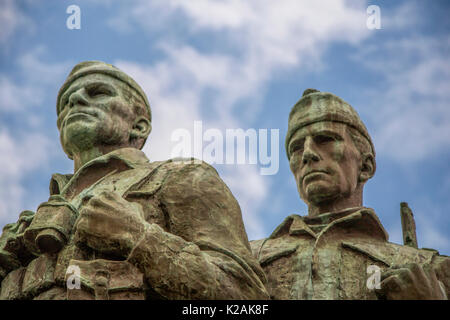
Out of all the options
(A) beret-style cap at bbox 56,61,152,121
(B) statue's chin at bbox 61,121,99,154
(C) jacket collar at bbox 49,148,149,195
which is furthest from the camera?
(A) beret-style cap at bbox 56,61,152,121

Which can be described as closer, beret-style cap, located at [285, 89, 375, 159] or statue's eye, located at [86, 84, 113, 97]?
statue's eye, located at [86, 84, 113, 97]

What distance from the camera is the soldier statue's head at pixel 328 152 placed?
31.9ft

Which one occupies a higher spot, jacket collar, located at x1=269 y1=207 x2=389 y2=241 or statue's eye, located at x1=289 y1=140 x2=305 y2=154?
statue's eye, located at x1=289 y1=140 x2=305 y2=154

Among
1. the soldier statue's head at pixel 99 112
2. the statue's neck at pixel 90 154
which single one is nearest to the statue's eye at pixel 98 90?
the soldier statue's head at pixel 99 112

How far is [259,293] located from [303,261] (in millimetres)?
2119

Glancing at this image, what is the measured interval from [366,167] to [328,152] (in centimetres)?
60

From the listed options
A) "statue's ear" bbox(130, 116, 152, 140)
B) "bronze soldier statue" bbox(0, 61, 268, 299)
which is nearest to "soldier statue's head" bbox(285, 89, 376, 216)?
"statue's ear" bbox(130, 116, 152, 140)

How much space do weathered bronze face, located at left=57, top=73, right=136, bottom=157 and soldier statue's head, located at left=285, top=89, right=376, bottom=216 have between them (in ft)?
5.64

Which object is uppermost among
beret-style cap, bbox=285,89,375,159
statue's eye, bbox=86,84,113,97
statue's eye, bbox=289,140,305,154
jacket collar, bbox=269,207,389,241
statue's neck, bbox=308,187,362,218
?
beret-style cap, bbox=285,89,375,159

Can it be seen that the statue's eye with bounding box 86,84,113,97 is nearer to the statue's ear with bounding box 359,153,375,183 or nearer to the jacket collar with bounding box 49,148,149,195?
the jacket collar with bounding box 49,148,149,195

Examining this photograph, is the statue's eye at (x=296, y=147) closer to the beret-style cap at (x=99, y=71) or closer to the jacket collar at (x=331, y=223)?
the jacket collar at (x=331, y=223)

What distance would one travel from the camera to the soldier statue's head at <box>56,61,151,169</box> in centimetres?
903
